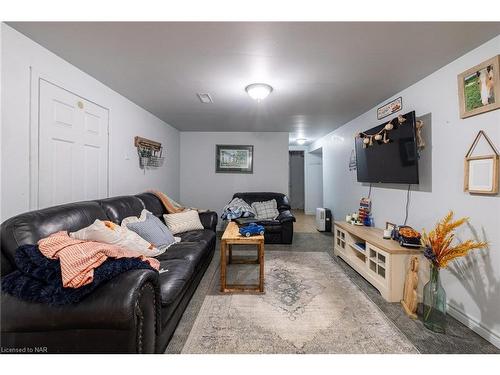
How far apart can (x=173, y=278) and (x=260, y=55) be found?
1.92 metres

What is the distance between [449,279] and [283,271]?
160 centimetres

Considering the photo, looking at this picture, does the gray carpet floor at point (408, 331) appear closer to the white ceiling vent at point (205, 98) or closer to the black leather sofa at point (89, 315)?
the black leather sofa at point (89, 315)

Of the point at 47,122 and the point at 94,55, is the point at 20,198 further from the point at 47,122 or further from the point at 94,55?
the point at 94,55

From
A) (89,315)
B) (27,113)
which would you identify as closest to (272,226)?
(89,315)

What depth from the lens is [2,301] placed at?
43.2 inches

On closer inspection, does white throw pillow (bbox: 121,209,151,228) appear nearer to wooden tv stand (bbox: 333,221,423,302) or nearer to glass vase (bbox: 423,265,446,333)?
wooden tv stand (bbox: 333,221,423,302)

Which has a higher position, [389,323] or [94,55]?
[94,55]

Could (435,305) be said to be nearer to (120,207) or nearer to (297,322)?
(297,322)

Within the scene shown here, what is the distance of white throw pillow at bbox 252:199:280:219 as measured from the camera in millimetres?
4250

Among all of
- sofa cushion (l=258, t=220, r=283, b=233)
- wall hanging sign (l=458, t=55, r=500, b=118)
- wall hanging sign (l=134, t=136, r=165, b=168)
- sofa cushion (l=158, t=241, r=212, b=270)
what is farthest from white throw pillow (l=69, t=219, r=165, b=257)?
wall hanging sign (l=458, t=55, r=500, b=118)

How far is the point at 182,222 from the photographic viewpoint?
2.96 m

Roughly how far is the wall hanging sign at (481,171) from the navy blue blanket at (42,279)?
2.56 m

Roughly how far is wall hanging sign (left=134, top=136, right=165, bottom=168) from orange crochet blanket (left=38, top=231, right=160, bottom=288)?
2172 millimetres

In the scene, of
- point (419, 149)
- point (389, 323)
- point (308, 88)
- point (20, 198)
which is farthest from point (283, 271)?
point (20, 198)
